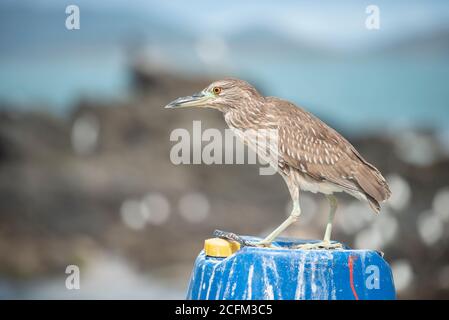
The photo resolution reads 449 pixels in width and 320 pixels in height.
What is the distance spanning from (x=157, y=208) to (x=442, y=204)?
3426 millimetres

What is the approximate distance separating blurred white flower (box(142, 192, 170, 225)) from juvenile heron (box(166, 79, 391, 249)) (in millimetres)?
4383

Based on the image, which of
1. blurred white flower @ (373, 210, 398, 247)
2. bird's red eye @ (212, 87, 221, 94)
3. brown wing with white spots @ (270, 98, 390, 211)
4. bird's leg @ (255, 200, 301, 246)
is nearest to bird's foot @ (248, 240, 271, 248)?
bird's leg @ (255, 200, 301, 246)

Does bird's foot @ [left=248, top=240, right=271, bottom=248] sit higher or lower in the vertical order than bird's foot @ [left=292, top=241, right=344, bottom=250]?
higher

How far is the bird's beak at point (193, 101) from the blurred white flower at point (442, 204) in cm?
514

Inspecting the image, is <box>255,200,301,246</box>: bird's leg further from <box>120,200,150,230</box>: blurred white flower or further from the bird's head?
<box>120,200,150,230</box>: blurred white flower

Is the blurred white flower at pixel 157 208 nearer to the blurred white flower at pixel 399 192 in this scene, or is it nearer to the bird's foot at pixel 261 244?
the blurred white flower at pixel 399 192

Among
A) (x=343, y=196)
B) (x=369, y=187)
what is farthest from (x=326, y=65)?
(x=369, y=187)

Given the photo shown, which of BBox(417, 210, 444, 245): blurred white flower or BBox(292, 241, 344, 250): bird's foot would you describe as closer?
BBox(292, 241, 344, 250): bird's foot

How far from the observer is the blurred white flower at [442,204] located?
380 inches

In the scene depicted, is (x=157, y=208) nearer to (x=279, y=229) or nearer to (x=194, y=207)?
(x=194, y=207)

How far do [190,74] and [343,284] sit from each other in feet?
18.4

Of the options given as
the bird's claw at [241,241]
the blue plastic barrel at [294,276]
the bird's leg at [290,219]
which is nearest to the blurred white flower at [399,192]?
the bird's leg at [290,219]

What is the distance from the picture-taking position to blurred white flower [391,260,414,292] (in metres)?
9.52

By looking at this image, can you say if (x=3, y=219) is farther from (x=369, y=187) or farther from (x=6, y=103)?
(x=369, y=187)
